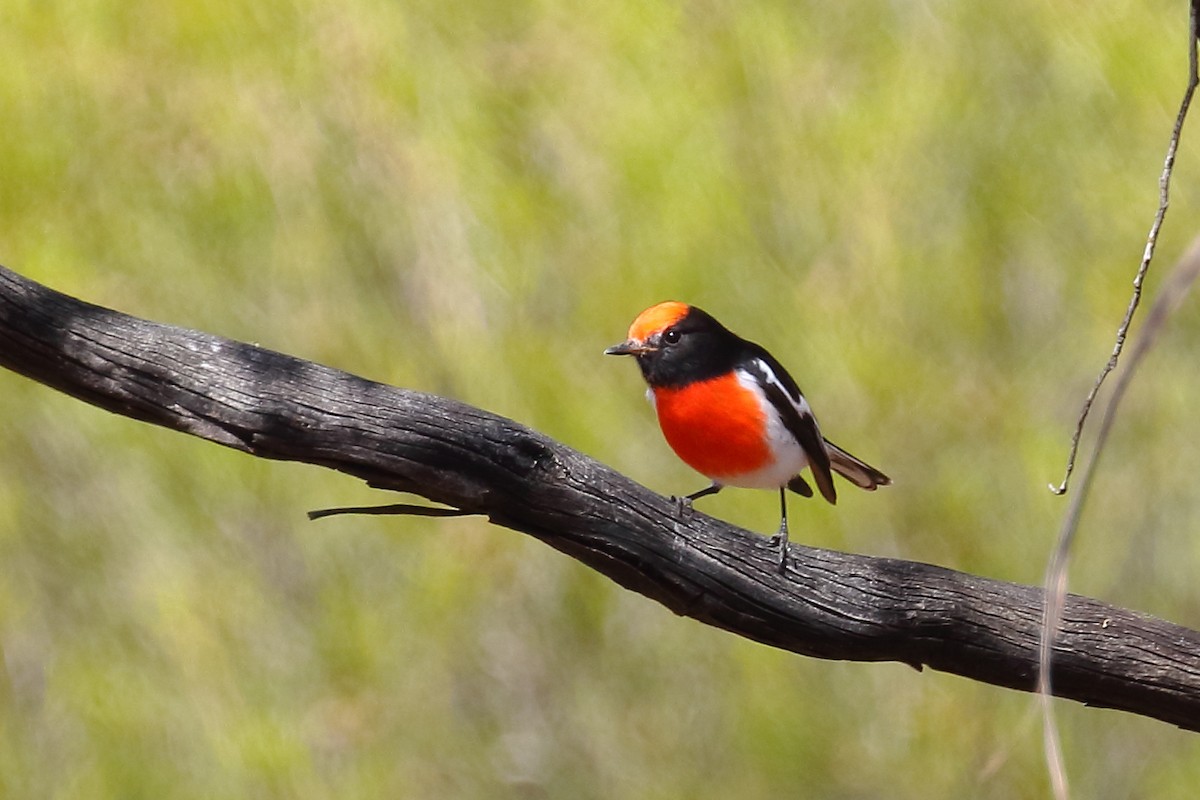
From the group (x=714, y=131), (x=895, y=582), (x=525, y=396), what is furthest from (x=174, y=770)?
(x=895, y=582)

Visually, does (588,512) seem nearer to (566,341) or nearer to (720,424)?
(720,424)

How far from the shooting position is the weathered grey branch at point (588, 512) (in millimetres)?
1924

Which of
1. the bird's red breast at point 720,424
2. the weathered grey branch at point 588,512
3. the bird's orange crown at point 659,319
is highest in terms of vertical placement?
the bird's orange crown at point 659,319

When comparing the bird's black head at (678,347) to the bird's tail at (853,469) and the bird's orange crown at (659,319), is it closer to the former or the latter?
the bird's orange crown at (659,319)

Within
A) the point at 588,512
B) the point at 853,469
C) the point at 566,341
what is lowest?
the point at 588,512

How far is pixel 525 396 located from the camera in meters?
4.49

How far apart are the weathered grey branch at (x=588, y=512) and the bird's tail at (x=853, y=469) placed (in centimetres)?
114

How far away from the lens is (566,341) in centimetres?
459

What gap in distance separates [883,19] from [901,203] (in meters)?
0.69

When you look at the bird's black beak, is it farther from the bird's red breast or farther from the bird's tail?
the bird's tail

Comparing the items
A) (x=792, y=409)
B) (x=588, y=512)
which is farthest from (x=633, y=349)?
(x=588, y=512)

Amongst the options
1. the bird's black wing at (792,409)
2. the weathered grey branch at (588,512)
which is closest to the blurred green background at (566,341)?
the bird's black wing at (792,409)

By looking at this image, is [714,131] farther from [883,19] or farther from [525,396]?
[525,396]

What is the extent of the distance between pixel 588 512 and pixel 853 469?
62.7 inches
